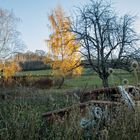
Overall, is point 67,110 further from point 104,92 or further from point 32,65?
point 32,65

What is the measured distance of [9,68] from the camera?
5081 cm

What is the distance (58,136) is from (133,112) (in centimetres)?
95

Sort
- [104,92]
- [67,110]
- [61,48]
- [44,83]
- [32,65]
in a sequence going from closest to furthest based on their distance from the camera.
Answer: [67,110] < [104,92] < [44,83] < [61,48] < [32,65]

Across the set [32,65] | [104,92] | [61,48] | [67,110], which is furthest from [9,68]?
[67,110]

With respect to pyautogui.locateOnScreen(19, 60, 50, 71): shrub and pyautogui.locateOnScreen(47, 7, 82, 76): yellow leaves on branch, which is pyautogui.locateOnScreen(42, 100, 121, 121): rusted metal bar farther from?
pyautogui.locateOnScreen(19, 60, 50, 71): shrub

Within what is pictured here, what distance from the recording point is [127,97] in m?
5.17

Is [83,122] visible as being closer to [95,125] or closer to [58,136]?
[95,125]

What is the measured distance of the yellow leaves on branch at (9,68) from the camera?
164 ft

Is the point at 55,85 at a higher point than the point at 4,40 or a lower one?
lower

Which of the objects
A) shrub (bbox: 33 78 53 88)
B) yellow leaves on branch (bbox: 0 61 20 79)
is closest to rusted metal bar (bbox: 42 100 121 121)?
shrub (bbox: 33 78 53 88)

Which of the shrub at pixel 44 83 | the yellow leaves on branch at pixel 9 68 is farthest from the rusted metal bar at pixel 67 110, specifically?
the yellow leaves on branch at pixel 9 68

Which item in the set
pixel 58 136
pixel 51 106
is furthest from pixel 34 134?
pixel 51 106

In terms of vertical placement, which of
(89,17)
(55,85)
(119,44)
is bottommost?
(55,85)

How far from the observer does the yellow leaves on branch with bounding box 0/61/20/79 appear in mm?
50125
